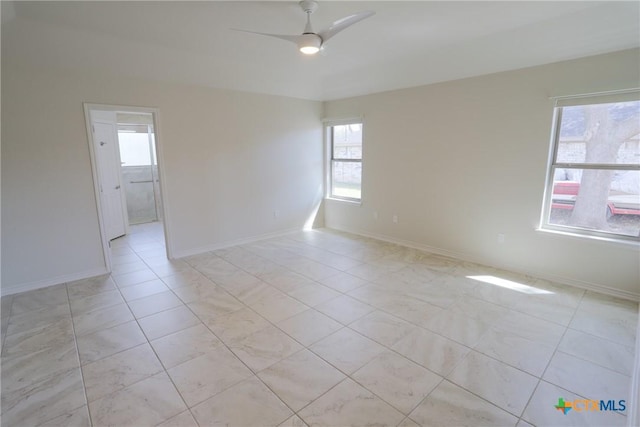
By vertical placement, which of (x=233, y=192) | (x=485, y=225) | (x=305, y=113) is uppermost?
A: (x=305, y=113)

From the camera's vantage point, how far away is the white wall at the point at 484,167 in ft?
10.1

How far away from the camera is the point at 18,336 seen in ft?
8.18

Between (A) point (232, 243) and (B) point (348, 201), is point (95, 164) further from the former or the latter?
(B) point (348, 201)

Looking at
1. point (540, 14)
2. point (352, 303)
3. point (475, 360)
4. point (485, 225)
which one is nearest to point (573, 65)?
point (540, 14)

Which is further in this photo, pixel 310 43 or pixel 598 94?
pixel 598 94

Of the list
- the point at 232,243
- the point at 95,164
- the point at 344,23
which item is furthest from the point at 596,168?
the point at 95,164

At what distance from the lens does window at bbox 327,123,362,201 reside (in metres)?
5.41

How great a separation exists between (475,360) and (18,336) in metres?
3.56

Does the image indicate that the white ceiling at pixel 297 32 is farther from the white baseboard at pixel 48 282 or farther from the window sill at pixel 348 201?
the white baseboard at pixel 48 282

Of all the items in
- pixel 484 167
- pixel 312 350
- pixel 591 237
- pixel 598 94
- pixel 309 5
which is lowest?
pixel 312 350

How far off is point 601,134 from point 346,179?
11.6 feet

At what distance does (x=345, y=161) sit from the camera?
563cm

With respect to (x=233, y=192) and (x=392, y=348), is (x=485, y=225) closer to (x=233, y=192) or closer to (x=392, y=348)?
(x=392, y=348)

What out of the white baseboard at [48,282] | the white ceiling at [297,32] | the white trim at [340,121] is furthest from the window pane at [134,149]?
the white trim at [340,121]
